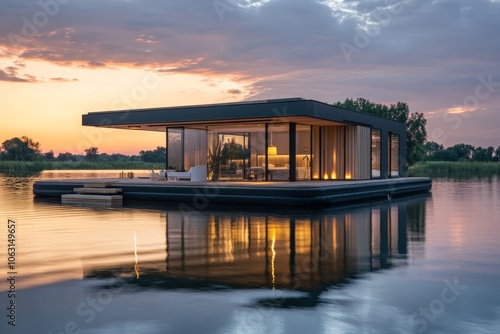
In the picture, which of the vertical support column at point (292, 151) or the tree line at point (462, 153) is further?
the tree line at point (462, 153)

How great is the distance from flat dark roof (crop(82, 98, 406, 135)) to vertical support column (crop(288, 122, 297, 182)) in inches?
16.2

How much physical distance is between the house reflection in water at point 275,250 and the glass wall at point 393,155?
1567 cm

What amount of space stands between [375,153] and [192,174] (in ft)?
32.6

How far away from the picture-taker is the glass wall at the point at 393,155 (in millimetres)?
30253

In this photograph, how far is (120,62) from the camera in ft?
82.2

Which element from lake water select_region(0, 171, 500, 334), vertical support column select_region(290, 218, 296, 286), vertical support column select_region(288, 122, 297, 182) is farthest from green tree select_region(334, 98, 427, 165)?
vertical support column select_region(290, 218, 296, 286)

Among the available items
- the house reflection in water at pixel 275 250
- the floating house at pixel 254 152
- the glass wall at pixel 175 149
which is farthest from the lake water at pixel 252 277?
the glass wall at pixel 175 149

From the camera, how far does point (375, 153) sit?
28047 mm

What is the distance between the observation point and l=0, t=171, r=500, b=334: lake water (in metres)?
4.90

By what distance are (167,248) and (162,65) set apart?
49.4 ft

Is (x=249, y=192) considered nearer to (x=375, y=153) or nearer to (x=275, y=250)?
(x=275, y=250)

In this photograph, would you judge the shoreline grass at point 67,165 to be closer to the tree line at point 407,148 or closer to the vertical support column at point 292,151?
the tree line at point 407,148

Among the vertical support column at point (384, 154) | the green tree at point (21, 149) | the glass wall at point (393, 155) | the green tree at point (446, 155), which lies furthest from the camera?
the green tree at point (446, 155)

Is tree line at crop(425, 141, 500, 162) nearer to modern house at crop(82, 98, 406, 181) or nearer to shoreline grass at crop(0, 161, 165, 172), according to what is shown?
shoreline grass at crop(0, 161, 165, 172)
